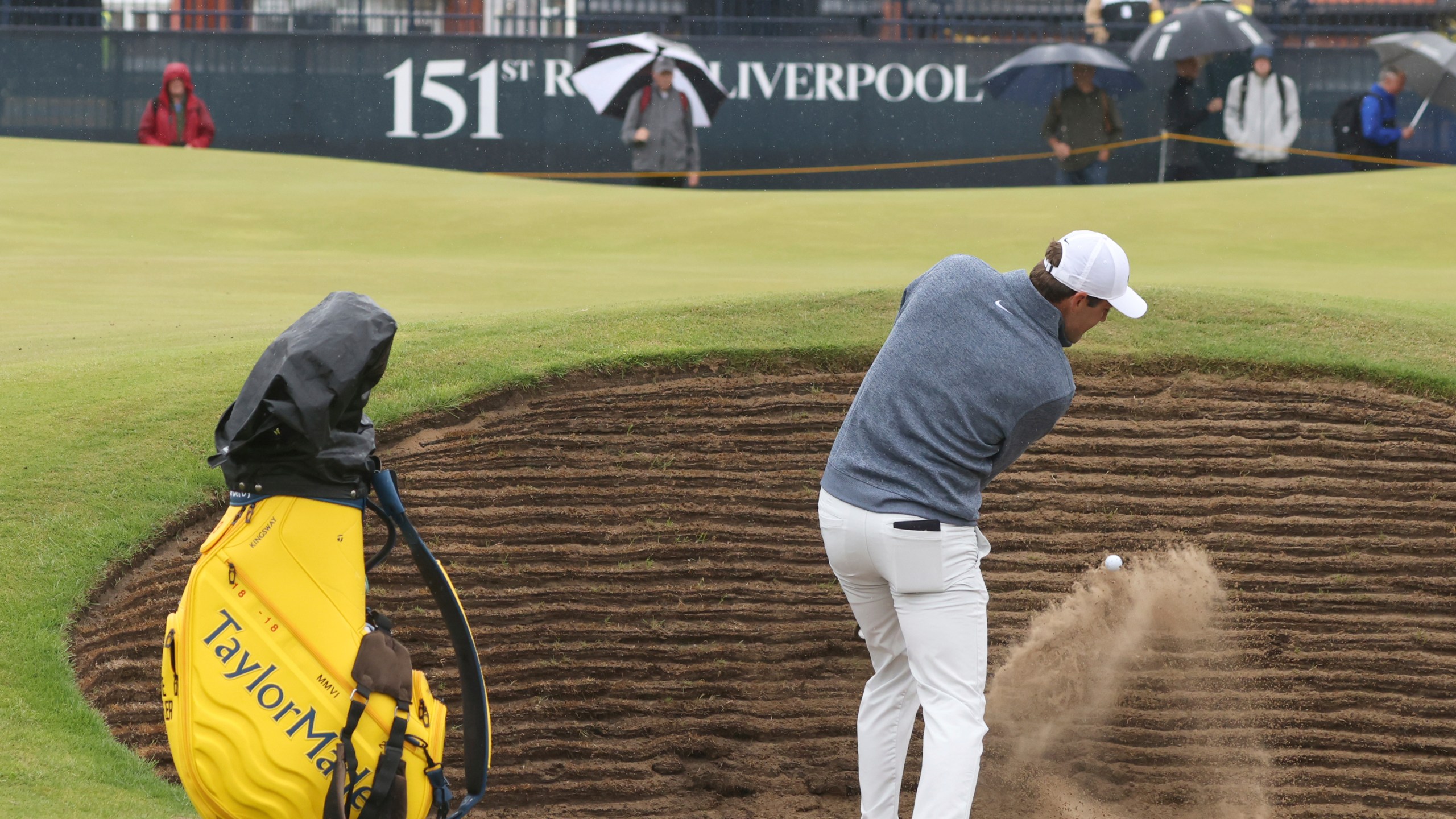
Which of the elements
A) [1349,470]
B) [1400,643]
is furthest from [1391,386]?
[1400,643]

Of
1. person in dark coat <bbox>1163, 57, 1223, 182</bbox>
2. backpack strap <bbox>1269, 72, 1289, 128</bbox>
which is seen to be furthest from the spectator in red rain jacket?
backpack strap <bbox>1269, 72, 1289, 128</bbox>

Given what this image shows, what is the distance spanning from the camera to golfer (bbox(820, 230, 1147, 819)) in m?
4.63

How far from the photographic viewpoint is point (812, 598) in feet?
23.5

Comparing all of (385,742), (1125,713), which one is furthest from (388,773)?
(1125,713)

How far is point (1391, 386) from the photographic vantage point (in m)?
8.33

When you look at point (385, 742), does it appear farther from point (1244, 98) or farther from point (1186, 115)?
point (1186, 115)

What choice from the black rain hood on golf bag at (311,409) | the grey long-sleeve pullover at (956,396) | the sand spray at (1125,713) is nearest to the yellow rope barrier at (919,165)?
the sand spray at (1125,713)

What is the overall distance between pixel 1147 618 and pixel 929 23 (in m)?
15.1

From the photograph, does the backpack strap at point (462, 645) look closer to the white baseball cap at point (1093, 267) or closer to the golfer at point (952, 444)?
the golfer at point (952, 444)

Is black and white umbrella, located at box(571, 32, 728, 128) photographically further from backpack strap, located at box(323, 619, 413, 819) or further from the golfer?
backpack strap, located at box(323, 619, 413, 819)

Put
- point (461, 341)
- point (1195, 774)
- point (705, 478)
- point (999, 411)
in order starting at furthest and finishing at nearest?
point (461, 341) → point (705, 478) → point (1195, 774) → point (999, 411)

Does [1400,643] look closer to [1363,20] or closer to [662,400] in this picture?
[662,400]

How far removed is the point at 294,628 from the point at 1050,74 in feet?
56.3

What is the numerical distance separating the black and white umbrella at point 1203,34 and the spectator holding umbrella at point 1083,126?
76 centimetres
